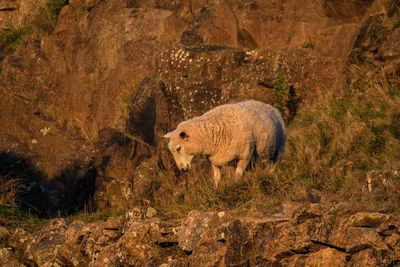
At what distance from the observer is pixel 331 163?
35.2ft

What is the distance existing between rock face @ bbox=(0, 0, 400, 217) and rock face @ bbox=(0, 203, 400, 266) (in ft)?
14.5

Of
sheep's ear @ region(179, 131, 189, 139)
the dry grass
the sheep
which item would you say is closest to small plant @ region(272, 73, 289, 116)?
the dry grass

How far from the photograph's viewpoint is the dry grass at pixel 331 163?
7023 mm

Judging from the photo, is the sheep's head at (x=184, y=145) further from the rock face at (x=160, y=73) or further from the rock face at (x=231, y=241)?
the rock face at (x=160, y=73)

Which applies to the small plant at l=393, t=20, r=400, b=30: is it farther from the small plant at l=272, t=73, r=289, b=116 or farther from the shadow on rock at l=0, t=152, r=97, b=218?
the shadow on rock at l=0, t=152, r=97, b=218

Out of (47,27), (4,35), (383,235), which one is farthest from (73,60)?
(383,235)

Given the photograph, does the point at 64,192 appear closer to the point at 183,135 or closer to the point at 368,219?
the point at 183,135

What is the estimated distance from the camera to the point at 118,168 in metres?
14.2

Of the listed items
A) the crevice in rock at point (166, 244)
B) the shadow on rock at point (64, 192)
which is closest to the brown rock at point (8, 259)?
the crevice in rock at point (166, 244)

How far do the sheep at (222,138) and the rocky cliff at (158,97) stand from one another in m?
1.21

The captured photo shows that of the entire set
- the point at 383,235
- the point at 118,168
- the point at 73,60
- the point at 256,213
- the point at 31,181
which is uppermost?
the point at 383,235

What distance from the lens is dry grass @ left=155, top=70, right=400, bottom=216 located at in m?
7.02

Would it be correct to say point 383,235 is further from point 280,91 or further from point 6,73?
point 6,73

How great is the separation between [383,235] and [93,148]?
11.5 meters
